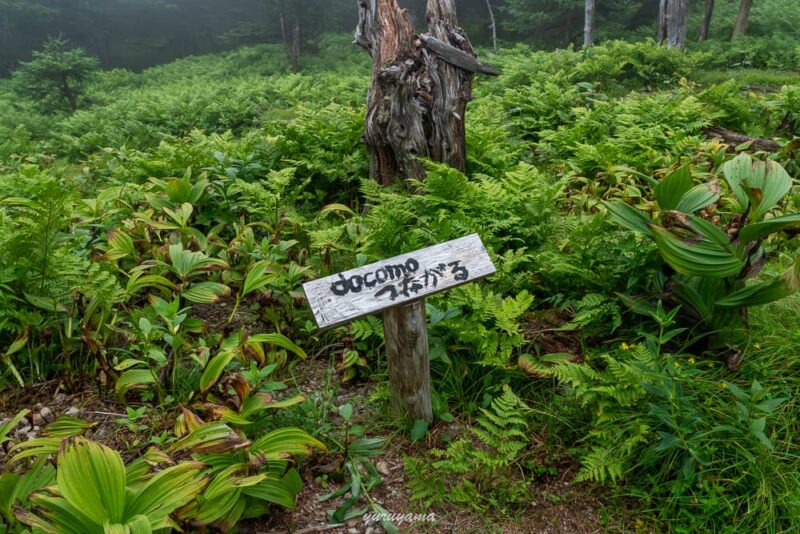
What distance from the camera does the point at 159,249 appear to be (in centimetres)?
341

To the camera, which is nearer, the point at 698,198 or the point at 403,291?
the point at 403,291

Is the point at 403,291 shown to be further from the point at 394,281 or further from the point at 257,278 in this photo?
the point at 257,278

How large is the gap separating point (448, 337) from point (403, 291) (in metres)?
0.89

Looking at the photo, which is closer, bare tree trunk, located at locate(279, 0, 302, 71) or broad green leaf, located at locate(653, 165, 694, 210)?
broad green leaf, located at locate(653, 165, 694, 210)

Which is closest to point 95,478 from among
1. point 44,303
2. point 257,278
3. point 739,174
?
point 257,278

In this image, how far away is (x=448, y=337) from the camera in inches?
112

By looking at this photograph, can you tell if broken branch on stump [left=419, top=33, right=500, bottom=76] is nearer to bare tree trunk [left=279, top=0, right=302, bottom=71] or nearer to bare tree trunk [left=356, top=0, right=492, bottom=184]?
bare tree trunk [left=356, top=0, right=492, bottom=184]

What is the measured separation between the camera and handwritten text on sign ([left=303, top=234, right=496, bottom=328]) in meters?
1.96

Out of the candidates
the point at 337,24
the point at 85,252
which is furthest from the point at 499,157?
the point at 337,24

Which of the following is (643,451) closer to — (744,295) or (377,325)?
(744,295)

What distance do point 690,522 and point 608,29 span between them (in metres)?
18.6

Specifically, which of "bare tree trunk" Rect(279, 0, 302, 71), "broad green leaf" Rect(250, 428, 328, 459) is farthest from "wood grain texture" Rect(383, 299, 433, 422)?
"bare tree trunk" Rect(279, 0, 302, 71)

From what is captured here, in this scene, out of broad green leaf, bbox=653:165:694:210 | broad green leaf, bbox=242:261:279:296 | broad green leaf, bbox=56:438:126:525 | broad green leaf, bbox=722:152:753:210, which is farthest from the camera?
broad green leaf, bbox=242:261:279:296

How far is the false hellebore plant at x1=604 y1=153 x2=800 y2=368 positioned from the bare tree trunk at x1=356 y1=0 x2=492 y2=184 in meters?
1.97
